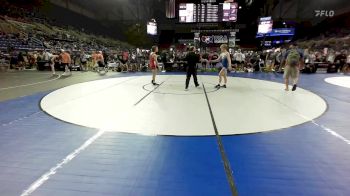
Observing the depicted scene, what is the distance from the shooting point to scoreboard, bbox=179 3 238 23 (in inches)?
829

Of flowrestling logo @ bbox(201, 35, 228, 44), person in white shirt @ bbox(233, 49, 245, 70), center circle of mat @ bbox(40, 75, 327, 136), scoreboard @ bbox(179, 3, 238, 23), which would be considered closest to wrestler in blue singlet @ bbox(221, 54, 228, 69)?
center circle of mat @ bbox(40, 75, 327, 136)

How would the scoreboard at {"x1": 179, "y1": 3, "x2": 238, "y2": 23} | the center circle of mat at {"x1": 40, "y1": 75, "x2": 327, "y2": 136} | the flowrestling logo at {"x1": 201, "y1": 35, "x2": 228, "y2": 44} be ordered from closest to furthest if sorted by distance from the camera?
1. the center circle of mat at {"x1": 40, "y1": 75, "x2": 327, "y2": 136}
2. the scoreboard at {"x1": 179, "y1": 3, "x2": 238, "y2": 23}
3. the flowrestling logo at {"x1": 201, "y1": 35, "x2": 228, "y2": 44}

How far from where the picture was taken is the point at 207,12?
21125 mm

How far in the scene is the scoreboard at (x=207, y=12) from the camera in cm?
2105

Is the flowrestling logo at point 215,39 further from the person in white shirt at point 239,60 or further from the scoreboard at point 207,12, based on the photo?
the person in white shirt at point 239,60

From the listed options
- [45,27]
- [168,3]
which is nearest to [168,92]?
[168,3]

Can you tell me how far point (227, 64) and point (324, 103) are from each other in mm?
3942

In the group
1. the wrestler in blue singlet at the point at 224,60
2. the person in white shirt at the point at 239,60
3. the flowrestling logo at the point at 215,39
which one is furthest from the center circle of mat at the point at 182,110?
the flowrestling logo at the point at 215,39

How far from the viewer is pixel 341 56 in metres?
18.5

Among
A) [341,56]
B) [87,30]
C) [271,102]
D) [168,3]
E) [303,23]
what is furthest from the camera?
[87,30]

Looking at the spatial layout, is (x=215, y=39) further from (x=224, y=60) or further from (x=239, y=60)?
(x=224, y=60)

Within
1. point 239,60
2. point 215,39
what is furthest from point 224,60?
point 215,39

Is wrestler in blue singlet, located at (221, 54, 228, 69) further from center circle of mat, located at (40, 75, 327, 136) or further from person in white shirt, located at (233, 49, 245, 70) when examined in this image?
person in white shirt, located at (233, 49, 245, 70)

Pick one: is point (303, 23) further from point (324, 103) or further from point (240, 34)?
point (324, 103)
